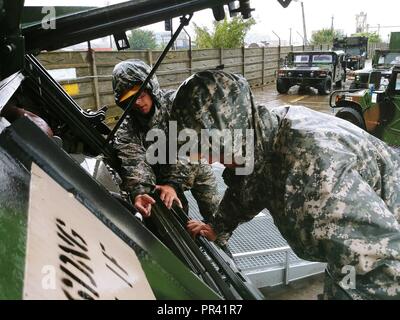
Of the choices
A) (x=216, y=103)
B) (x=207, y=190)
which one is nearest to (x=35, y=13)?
(x=216, y=103)

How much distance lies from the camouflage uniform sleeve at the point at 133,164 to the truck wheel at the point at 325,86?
41.8 ft

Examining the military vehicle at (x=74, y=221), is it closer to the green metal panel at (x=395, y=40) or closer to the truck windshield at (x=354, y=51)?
the green metal panel at (x=395, y=40)

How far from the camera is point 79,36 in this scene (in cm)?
151

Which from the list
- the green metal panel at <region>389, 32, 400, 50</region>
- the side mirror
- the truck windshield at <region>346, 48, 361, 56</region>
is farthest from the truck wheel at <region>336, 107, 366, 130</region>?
the truck windshield at <region>346, 48, 361, 56</region>

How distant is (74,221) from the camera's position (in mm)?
869

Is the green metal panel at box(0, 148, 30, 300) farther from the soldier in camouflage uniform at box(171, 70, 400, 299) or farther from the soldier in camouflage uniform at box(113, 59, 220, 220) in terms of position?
the soldier in camouflage uniform at box(113, 59, 220, 220)

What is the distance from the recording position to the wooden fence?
8539 mm

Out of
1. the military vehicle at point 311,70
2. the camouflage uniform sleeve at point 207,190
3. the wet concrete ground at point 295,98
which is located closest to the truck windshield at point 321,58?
the military vehicle at point 311,70

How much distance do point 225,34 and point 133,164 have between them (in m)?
A: 17.3

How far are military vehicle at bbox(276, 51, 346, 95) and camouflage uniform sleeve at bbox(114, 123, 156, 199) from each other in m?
12.5

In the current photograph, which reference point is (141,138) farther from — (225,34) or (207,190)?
(225,34)

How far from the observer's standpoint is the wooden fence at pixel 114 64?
336 inches
